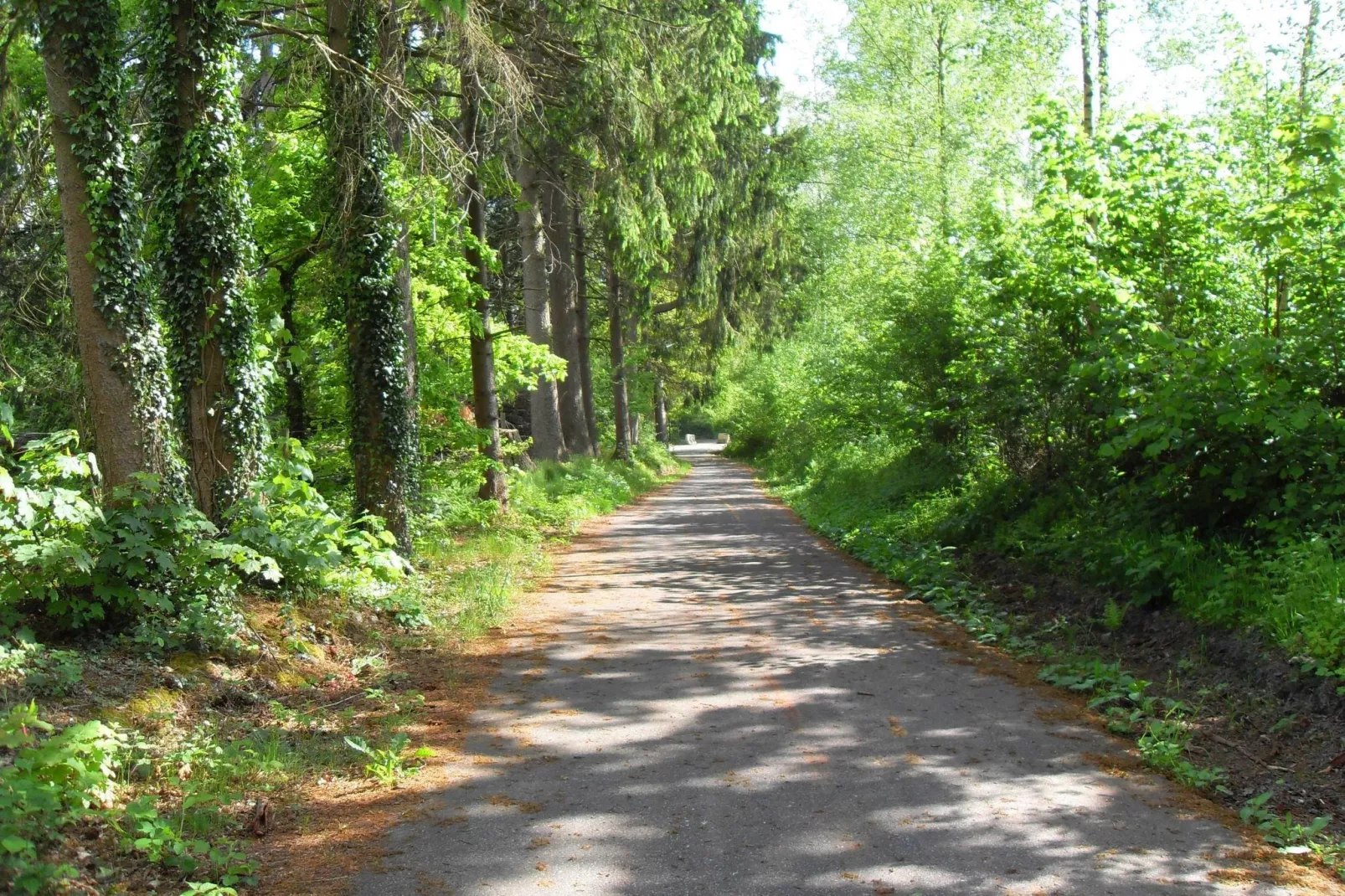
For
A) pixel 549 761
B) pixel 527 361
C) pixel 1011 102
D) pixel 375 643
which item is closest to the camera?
pixel 549 761

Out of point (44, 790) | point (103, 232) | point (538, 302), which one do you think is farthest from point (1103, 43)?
point (44, 790)

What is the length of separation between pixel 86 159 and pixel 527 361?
1101cm

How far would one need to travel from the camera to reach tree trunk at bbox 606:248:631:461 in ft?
104

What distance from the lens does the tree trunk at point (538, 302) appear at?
21750 millimetres

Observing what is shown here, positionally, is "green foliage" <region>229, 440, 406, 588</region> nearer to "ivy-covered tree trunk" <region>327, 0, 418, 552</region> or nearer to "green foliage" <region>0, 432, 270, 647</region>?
"green foliage" <region>0, 432, 270, 647</region>

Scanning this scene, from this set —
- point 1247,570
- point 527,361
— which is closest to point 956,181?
point 527,361

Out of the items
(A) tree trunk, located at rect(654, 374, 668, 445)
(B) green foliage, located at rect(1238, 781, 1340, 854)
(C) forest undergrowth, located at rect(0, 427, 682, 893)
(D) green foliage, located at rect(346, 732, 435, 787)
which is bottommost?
(B) green foliage, located at rect(1238, 781, 1340, 854)

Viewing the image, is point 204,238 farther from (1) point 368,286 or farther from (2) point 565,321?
(2) point 565,321

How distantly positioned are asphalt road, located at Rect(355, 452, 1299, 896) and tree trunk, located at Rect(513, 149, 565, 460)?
11987 mm

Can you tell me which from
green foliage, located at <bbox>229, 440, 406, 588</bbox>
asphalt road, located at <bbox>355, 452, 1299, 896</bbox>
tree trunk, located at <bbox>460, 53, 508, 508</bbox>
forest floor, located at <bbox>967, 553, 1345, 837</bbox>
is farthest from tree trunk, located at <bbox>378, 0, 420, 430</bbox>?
forest floor, located at <bbox>967, 553, 1345, 837</bbox>

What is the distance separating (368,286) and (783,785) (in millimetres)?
7832

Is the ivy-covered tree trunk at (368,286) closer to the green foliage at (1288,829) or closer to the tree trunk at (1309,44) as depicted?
the green foliage at (1288,829)

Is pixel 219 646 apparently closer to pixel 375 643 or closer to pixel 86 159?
pixel 375 643

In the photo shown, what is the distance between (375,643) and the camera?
885 centimetres
